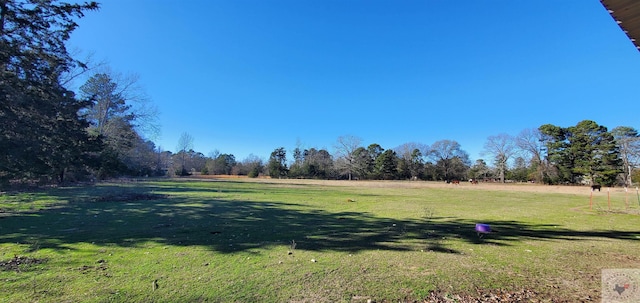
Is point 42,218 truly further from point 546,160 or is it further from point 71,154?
point 546,160

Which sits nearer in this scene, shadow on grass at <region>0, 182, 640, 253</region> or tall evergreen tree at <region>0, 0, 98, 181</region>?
shadow on grass at <region>0, 182, 640, 253</region>

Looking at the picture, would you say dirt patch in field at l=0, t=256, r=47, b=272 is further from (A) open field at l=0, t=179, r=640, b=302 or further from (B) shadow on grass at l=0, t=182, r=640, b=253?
(B) shadow on grass at l=0, t=182, r=640, b=253

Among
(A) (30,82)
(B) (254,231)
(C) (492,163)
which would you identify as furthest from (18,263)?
(C) (492,163)

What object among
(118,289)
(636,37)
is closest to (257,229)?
(118,289)

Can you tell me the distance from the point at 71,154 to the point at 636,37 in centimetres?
2641

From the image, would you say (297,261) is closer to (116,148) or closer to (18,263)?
A: (18,263)

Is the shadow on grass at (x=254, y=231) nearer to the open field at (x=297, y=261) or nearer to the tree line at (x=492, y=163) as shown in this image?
the open field at (x=297, y=261)

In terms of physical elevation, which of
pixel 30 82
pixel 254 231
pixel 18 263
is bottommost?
pixel 254 231

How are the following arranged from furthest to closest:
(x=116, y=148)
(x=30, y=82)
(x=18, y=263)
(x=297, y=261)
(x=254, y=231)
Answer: (x=116, y=148) → (x=30, y=82) → (x=254, y=231) → (x=297, y=261) → (x=18, y=263)

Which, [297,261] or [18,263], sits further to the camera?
[297,261]

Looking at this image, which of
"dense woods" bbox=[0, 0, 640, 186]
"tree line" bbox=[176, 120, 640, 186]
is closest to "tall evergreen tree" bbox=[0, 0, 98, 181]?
"dense woods" bbox=[0, 0, 640, 186]

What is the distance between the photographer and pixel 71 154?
1925cm

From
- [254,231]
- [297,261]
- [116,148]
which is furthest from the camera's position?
[116,148]

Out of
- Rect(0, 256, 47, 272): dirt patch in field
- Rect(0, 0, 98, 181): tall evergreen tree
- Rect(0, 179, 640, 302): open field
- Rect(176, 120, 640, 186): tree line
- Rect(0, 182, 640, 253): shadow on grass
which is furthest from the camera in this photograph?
Rect(176, 120, 640, 186): tree line
